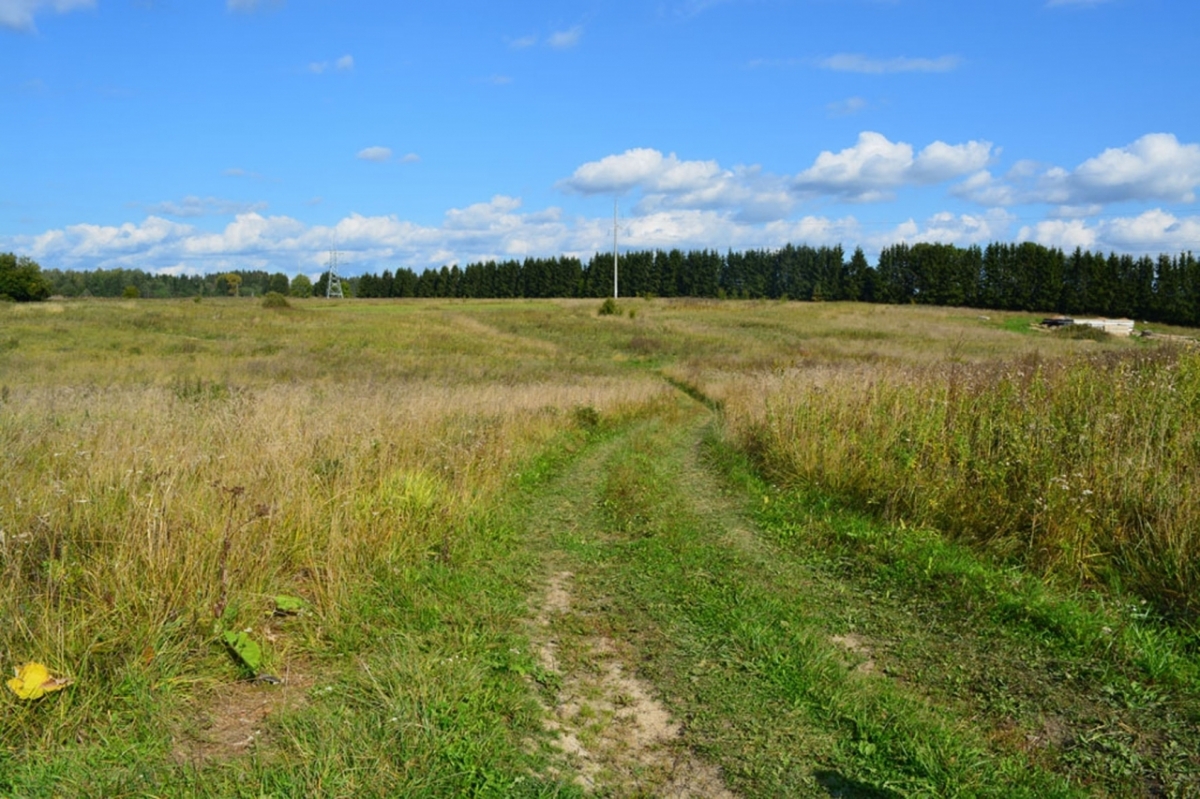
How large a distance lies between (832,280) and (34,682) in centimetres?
10052

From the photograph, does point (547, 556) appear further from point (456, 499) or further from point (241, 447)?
point (241, 447)

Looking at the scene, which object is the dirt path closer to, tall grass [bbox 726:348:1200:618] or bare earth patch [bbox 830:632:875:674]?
bare earth patch [bbox 830:632:875:674]

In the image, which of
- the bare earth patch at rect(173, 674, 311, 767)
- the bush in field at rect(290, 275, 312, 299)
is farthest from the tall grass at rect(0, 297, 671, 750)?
the bush in field at rect(290, 275, 312, 299)

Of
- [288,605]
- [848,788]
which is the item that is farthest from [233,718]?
[848,788]

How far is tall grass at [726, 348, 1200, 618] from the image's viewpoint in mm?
6055

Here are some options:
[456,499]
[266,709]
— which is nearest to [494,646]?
[266,709]

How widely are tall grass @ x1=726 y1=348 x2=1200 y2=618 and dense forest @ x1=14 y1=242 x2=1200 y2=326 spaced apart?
242ft

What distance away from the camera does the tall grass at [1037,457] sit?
6055 mm

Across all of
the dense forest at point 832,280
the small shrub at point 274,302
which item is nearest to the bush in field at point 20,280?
the dense forest at point 832,280

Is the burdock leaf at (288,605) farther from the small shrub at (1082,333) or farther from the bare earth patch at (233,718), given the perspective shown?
the small shrub at (1082,333)

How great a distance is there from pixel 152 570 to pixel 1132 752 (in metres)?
5.58

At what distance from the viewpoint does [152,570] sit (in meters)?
4.66

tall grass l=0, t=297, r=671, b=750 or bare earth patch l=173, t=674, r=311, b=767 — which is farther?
tall grass l=0, t=297, r=671, b=750

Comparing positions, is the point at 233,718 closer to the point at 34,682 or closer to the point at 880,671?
the point at 34,682
